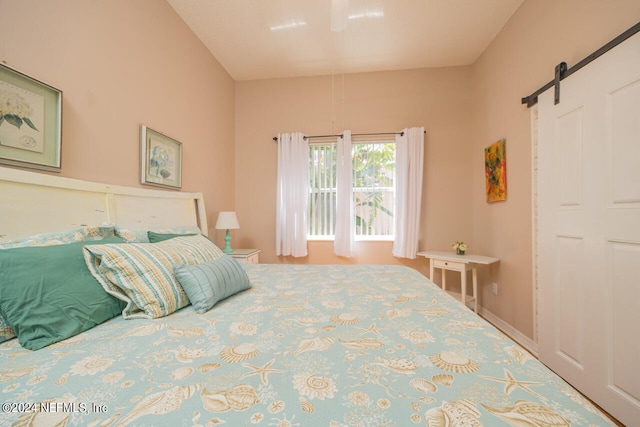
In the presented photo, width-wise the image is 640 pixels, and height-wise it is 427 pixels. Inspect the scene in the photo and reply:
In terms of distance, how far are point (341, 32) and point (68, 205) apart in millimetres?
2638

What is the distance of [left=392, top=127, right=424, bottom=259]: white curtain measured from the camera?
2.97m

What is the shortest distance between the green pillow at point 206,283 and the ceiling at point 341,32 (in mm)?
1845

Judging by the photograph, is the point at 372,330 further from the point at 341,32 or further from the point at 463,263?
the point at 341,32

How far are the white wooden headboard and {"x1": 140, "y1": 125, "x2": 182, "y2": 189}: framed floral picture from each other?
15 cm

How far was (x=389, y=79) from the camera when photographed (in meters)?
3.12

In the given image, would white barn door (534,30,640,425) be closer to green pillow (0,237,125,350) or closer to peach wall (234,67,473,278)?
peach wall (234,67,473,278)

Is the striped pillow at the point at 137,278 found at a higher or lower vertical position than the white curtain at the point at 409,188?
lower

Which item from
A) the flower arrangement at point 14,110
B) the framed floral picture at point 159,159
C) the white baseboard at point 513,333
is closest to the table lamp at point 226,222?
the framed floral picture at point 159,159

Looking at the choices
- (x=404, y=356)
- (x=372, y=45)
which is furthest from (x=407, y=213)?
(x=404, y=356)

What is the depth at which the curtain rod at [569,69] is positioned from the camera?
1.26 m

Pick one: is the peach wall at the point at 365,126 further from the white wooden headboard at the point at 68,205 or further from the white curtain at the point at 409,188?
the white wooden headboard at the point at 68,205

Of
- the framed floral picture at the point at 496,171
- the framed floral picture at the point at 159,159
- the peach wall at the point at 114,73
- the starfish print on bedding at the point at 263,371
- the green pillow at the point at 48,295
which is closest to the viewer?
the starfish print on bedding at the point at 263,371

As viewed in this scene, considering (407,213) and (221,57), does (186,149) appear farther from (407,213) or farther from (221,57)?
(407,213)

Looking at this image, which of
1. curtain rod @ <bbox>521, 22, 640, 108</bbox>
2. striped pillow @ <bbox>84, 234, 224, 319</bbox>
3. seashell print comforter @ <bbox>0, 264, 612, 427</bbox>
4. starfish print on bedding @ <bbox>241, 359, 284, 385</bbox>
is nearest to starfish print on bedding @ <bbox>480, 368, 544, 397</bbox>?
seashell print comforter @ <bbox>0, 264, 612, 427</bbox>
